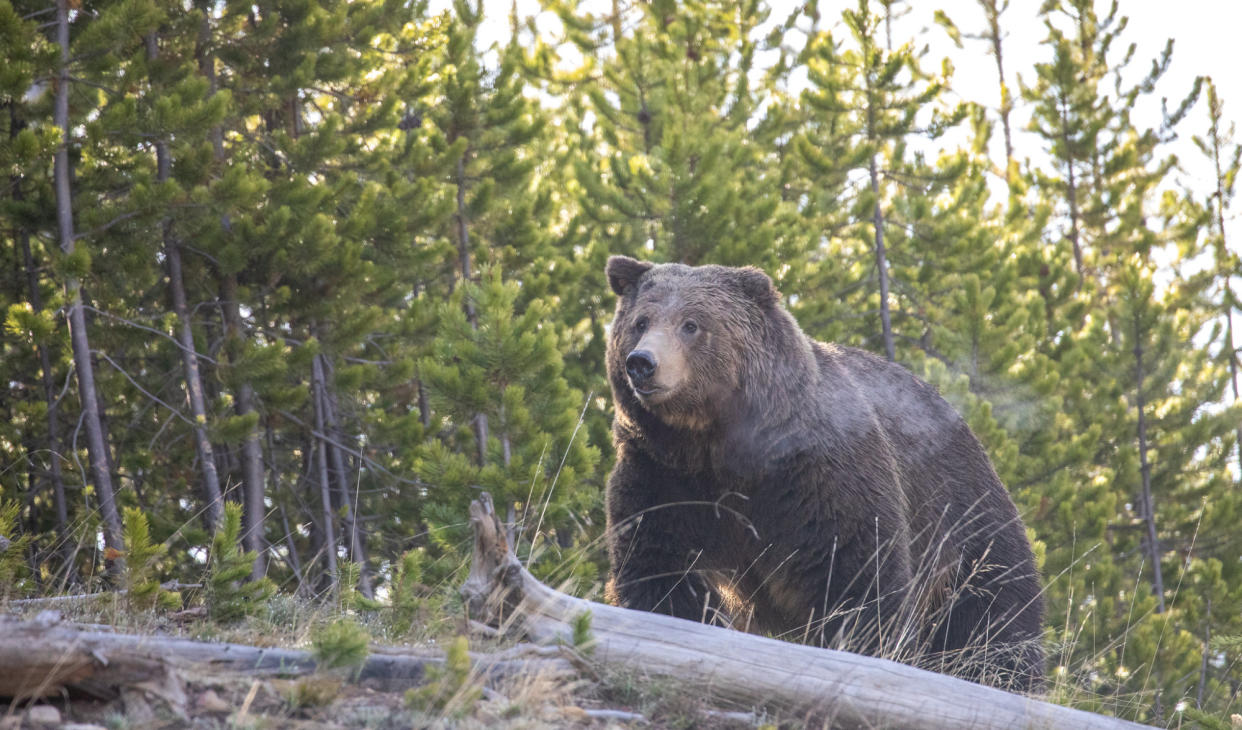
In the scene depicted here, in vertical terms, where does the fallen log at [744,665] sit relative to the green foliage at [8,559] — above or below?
above

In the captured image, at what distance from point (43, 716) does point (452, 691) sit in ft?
3.24

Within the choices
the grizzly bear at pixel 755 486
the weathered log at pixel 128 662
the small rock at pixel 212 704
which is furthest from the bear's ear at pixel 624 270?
the small rock at pixel 212 704

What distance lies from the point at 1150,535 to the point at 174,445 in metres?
12.5

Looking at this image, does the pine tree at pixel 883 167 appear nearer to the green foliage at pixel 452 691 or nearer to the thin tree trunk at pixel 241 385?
the thin tree trunk at pixel 241 385

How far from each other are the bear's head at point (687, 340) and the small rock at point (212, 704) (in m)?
2.19

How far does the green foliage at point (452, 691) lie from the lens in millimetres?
3016

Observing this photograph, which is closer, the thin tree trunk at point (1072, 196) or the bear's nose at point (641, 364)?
the bear's nose at point (641, 364)

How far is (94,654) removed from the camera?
2.80 metres

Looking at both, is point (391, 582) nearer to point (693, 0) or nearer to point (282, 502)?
point (282, 502)

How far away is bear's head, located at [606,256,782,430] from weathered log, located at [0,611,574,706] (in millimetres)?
1691

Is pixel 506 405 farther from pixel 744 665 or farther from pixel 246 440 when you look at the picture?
pixel 744 665

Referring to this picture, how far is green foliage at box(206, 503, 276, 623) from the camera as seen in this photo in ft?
13.7

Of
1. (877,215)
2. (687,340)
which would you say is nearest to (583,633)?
(687,340)

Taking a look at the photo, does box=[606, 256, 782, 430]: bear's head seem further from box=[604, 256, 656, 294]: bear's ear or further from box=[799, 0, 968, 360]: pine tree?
box=[799, 0, 968, 360]: pine tree
